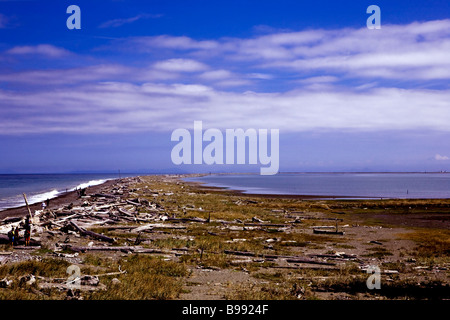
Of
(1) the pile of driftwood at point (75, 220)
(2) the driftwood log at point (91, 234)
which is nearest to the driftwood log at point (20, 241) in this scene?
(1) the pile of driftwood at point (75, 220)

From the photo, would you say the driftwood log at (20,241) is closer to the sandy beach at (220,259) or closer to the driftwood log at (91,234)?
the sandy beach at (220,259)

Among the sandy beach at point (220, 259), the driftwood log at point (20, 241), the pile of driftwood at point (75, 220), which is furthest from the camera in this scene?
the pile of driftwood at point (75, 220)

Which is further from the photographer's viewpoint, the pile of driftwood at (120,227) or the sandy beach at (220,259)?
the pile of driftwood at (120,227)

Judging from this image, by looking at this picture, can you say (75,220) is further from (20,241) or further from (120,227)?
(20,241)

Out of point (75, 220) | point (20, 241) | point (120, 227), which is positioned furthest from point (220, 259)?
point (75, 220)
